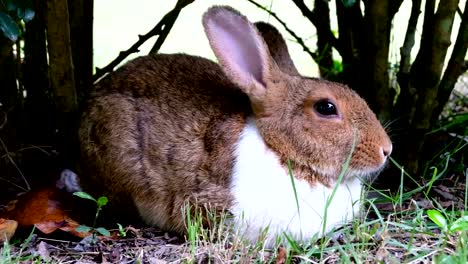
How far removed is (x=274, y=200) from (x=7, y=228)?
124 cm

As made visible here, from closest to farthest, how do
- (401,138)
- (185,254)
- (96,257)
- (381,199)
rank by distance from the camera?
(185,254), (96,257), (381,199), (401,138)

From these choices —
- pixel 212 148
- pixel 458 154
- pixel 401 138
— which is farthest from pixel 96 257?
pixel 458 154

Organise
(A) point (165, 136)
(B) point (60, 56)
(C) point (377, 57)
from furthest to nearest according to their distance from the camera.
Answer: (C) point (377, 57), (B) point (60, 56), (A) point (165, 136)

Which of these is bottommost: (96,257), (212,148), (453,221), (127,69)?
(96,257)

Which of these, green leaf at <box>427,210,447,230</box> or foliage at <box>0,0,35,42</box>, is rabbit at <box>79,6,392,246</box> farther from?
foliage at <box>0,0,35,42</box>

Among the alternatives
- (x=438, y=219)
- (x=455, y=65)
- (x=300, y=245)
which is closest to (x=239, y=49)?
(x=300, y=245)

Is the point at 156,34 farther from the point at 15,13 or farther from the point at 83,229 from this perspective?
the point at 83,229

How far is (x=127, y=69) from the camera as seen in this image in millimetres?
4477

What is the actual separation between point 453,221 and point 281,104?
0.92 m

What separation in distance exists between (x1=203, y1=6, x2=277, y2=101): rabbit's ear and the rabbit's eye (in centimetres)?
26

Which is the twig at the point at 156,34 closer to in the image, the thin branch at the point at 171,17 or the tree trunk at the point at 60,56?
the thin branch at the point at 171,17

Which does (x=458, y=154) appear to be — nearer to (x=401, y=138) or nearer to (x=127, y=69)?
(x=401, y=138)

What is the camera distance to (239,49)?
13.0 ft

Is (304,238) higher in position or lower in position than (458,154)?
lower
